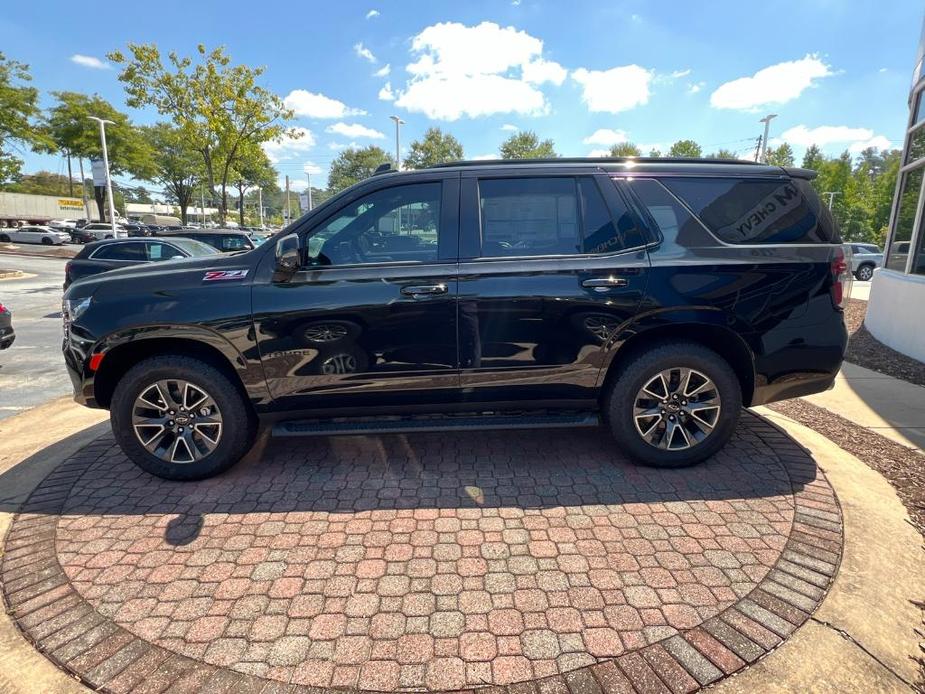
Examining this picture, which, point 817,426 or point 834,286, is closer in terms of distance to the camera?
point 834,286

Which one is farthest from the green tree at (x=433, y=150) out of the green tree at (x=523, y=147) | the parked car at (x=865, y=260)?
the parked car at (x=865, y=260)

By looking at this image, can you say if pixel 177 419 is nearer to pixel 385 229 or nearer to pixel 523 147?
pixel 385 229

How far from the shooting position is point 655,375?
334cm

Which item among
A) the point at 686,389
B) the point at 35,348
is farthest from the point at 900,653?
the point at 35,348

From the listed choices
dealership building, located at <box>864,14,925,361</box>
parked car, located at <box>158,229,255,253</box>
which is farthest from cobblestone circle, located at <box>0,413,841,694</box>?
parked car, located at <box>158,229,255,253</box>

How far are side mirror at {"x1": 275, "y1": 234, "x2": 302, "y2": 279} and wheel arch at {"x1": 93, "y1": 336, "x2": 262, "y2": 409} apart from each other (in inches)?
24.7

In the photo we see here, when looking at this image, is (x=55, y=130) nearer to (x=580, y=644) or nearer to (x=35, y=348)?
(x=35, y=348)

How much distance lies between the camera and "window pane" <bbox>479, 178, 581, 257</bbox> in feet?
10.8

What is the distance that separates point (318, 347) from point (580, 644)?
2.19 metres

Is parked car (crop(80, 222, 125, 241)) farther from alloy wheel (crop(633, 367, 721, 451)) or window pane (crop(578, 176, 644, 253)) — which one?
alloy wheel (crop(633, 367, 721, 451))

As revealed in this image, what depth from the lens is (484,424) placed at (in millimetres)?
Result: 3354

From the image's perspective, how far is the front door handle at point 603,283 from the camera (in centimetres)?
321

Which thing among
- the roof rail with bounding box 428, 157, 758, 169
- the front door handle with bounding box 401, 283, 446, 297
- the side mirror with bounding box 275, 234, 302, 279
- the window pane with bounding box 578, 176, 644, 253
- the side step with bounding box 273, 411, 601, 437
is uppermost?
the roof rail with bounding box 428, 157, 758, 169

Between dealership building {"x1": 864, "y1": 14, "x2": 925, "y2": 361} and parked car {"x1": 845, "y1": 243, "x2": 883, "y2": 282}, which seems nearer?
dealership building {"x1": 864, "y1": 14, "x2": 925, "y2": 361}
